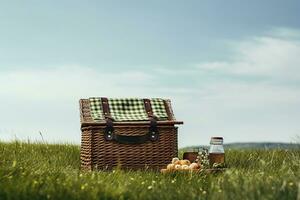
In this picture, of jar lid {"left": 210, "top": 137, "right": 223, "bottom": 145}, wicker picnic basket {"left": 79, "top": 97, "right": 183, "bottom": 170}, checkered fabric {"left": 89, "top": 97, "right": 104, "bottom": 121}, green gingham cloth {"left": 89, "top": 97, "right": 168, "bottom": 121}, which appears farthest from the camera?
green gingham cloth {"left": 89, "top": 97, "right": 168, "bottom": 121}

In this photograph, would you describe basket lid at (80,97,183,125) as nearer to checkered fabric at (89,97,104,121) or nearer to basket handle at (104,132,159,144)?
checkered fabric at (89,97,104,121)

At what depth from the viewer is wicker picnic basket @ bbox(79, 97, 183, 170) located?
11844mm

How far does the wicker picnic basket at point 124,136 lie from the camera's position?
11.8 metres

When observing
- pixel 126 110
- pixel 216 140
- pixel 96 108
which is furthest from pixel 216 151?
pixel 96 108

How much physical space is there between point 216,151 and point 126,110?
9.93 ft

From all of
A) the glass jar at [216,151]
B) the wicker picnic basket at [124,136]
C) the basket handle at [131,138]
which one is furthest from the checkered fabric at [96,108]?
the glass jar at [216,151]

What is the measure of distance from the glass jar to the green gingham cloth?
2447 mm

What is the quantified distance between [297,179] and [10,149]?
343 inches

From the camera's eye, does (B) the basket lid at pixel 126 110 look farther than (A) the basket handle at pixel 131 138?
Yes

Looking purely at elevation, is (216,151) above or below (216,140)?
below

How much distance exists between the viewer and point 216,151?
1005 centimetres

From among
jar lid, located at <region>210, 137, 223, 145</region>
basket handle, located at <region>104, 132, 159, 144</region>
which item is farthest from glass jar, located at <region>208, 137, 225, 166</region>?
basket handle, located at <region>104, 132, 159, 144</region>

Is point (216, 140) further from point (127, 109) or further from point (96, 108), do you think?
point (96, 108)

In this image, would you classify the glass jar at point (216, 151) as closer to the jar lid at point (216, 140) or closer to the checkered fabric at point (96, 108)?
the jar lid at point (216, 140)
